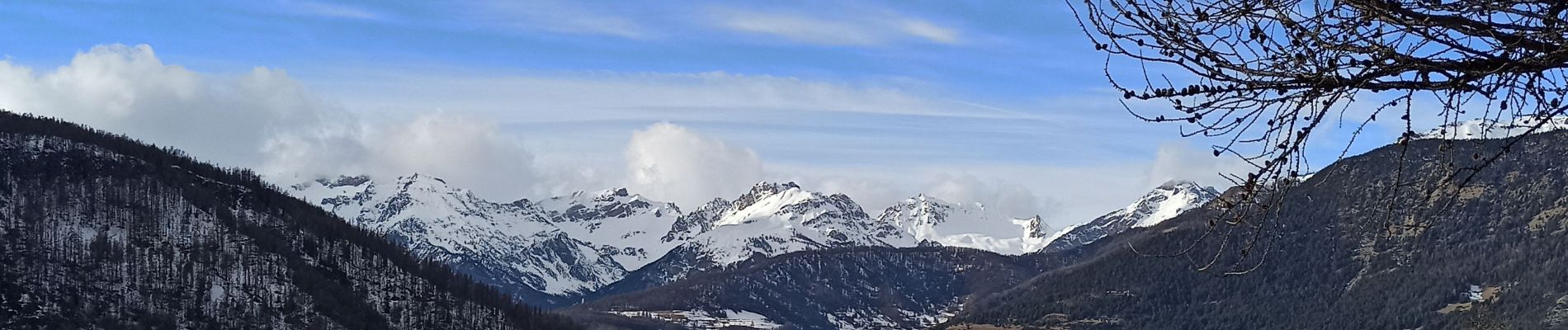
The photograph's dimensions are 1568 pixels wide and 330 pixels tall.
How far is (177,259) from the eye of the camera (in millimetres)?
164625

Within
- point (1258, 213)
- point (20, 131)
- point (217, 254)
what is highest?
point (20, 131)

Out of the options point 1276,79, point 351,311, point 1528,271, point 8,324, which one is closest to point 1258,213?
Result: point 1276,79

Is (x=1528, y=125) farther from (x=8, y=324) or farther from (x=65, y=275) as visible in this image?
(x=65, y=275)

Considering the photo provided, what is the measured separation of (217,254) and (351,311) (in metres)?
21.2

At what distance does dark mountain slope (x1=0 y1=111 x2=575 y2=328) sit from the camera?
149000mm

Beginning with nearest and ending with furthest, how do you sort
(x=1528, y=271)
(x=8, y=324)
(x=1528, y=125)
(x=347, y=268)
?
(x=1528, y=125) → (x=8, y=324) → (x=347, y=268) → (x=1528, y=271)

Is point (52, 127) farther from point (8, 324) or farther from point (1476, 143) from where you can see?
point (1476, 143)

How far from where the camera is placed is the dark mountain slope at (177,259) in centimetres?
14900

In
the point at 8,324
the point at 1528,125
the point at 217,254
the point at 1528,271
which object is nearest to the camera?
the point at 1528,125

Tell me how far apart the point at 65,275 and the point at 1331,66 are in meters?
169

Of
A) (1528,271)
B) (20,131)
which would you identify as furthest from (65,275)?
(1528,271)

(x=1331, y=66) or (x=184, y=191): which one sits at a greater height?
→ (x=184, y=191)

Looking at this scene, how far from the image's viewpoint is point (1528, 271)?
191875 mm

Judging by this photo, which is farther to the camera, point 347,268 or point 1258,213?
point 347,268
